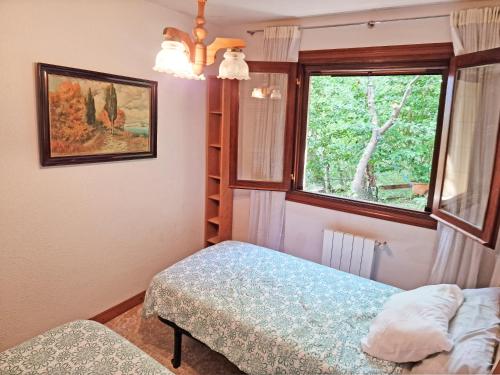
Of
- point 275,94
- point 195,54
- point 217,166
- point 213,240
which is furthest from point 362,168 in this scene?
point 195,54

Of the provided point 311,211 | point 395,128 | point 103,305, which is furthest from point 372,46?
point 103,305

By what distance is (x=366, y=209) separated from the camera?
272 centimetres

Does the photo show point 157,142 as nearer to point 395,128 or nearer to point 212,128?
point 212,128

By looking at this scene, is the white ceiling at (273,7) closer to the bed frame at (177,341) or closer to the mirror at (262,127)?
the mirror at (262,127)

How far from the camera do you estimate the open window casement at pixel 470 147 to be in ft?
6.15

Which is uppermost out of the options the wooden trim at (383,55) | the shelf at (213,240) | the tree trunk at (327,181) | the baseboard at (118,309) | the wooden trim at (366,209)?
the wooden trim at (383,55)

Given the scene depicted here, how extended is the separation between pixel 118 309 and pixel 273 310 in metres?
1.53

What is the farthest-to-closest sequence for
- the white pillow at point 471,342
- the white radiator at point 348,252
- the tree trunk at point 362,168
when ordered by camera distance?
1. the tree trunk at point 362,168
2. the white radiator at point 348,252
3. the white pillow at point 471,342

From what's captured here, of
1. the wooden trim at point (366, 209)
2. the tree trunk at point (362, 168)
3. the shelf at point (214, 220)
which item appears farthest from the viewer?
the shelf at point (214, 220)

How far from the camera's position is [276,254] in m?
2.62

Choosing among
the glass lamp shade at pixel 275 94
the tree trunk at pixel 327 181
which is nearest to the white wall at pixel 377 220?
the tree trunk at pixel 327 181

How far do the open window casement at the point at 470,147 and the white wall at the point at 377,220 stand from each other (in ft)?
1.05

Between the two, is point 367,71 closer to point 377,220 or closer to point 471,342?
point 377,220

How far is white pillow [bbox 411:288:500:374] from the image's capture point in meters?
1.34
